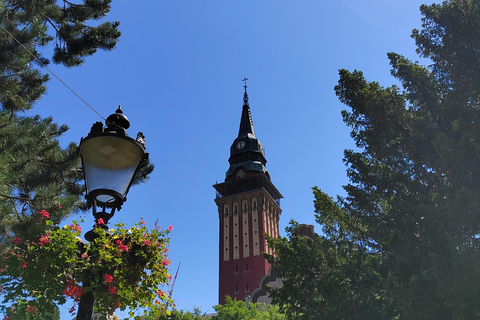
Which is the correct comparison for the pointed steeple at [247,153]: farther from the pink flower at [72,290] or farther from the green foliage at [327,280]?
the pink flower at [72,290]

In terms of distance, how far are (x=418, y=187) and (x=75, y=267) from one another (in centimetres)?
1340

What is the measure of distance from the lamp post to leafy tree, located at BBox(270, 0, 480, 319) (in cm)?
1026

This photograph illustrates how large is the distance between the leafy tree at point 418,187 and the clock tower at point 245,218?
2225 cm

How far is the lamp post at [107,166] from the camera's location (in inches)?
132

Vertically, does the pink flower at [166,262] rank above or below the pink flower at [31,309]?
above

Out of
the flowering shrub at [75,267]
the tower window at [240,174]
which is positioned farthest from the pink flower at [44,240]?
the tower window at [240,174]

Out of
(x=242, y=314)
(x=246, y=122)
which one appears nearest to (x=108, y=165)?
(x=242, y=314)

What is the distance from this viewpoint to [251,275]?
40.8m

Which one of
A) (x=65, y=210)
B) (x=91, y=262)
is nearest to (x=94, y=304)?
(x=91, y=262)

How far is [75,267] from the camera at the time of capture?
135 inches

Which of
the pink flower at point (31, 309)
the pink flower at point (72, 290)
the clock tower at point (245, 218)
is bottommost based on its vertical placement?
the pink flower at point (31, 309)

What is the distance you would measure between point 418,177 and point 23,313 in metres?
14.0

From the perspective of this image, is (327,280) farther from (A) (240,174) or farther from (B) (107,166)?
(A) (240,174)

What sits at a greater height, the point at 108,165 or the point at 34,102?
the point at 34,102
